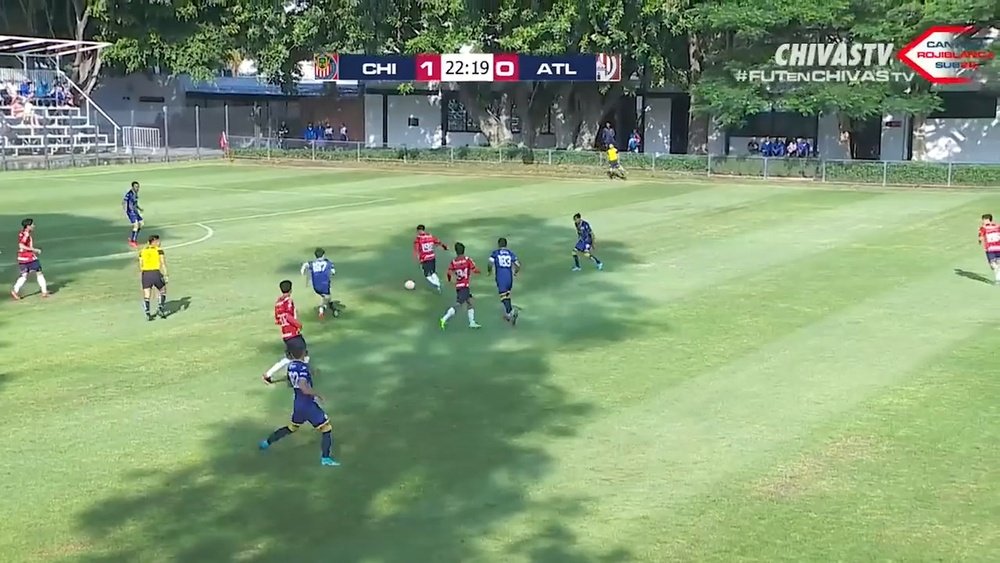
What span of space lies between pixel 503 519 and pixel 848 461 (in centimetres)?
374

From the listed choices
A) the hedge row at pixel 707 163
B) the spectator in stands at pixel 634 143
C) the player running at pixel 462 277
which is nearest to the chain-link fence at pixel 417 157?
the hedge row at pixel 707 163

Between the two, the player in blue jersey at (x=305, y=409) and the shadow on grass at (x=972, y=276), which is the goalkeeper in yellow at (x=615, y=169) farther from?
the player in blue jersey at (x=305, y=409)

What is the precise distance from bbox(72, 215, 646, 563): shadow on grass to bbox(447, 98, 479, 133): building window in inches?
1518

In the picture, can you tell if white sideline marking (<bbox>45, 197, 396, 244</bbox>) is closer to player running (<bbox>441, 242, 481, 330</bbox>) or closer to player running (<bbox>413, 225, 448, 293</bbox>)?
player running (<bbox>413, 225, 448, 293</bbox>)

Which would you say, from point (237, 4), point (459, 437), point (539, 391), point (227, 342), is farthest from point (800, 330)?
point (237, 4)

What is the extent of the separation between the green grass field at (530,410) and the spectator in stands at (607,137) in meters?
25.4

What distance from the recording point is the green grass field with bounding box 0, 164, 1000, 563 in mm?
9375

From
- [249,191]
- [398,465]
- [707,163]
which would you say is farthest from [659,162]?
[398,465]

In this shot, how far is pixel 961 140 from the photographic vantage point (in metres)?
46.2

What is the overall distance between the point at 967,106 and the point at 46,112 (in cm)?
3946

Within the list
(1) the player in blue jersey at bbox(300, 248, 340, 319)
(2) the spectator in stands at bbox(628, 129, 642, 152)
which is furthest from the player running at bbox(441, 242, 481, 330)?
(2) the spectator in stands at bbox(628, 129, 642, 152)

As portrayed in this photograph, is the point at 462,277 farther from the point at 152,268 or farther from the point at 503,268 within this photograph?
the point at 152,268

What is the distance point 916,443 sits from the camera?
1170 centimetres

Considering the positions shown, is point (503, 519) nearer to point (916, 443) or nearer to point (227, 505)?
point (227, 505)
